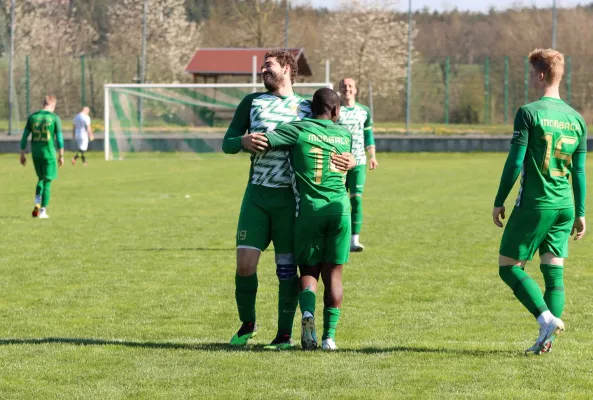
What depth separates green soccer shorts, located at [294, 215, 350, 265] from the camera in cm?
678

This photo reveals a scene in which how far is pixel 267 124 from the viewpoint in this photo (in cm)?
692

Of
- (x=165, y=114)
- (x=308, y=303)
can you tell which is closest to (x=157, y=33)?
(x=165, y=114)

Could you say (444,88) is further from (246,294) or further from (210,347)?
(210,347)

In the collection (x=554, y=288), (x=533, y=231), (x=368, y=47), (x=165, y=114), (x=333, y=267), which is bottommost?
(x=165, y=114)

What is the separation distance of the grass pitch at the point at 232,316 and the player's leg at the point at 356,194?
17.5 inches

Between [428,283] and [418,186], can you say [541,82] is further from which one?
[418,186]

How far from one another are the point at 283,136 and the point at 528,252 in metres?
1.72

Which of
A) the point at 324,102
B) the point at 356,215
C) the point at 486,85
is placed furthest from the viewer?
the point at 486,85

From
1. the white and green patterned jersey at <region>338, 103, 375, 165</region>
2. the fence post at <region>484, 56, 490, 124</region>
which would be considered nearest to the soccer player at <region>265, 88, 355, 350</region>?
the white and green patterned jersey at <region>338, 103, 375, 165</region>

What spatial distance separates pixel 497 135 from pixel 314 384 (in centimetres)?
3984

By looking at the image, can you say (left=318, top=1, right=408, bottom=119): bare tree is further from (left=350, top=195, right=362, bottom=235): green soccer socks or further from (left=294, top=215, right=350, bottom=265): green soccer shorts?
(left=294, top=215, right=350, bottom=265): green soccer shorts

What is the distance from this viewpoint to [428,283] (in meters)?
10.4

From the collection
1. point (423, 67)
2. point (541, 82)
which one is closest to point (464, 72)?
point (423, 67)

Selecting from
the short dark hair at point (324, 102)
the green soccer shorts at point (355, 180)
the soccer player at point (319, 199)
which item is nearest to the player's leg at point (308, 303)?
the soccer player at point (319, 199)
